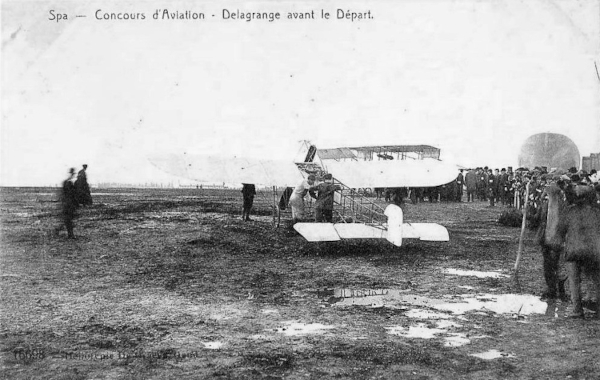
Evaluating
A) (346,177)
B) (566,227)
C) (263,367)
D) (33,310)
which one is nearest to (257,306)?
(263,367)

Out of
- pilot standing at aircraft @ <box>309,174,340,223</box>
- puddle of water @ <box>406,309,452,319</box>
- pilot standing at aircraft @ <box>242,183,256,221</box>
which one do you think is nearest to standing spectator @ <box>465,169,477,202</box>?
pilot standing at aircraft @ <box>242,183,256,221</box>

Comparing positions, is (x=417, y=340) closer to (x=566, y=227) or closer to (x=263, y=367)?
(x=263, y=367)

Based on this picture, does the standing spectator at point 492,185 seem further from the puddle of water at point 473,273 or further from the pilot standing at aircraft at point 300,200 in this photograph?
the puddle of water at point 473,273

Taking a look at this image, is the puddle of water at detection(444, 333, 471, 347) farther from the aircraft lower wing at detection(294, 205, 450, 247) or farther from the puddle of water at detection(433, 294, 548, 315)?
the aircraft lower wing at detection(294, 205, 450, 247)

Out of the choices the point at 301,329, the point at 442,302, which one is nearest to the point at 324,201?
the point at 442,302

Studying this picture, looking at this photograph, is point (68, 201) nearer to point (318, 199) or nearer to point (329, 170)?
point (318, 199)
